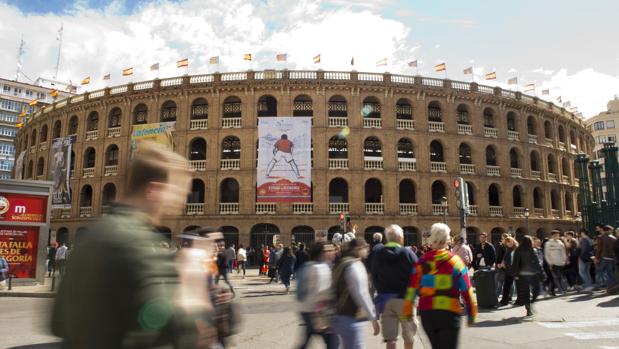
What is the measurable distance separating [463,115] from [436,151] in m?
4.18

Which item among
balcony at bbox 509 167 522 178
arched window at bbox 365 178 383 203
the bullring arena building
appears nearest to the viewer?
the bullring arena building

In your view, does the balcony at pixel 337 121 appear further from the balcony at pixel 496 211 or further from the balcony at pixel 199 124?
the balcony at pixel 496 211

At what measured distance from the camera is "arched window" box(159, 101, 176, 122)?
3353 centimetres

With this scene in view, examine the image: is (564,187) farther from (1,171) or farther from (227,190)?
(1,171)

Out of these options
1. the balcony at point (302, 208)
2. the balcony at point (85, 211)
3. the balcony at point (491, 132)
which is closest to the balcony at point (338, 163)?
the balcony at point (302, 208)

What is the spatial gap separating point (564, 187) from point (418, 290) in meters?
39.7

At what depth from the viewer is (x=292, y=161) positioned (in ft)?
95.1

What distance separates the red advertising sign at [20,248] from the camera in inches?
666

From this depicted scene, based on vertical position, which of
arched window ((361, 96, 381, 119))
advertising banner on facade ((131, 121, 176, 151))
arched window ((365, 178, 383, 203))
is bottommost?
arched window ((365, 178, 383, 203))

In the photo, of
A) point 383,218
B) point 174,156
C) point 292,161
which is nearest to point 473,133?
point 383,218

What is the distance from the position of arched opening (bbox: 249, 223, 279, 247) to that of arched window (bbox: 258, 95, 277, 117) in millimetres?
8629

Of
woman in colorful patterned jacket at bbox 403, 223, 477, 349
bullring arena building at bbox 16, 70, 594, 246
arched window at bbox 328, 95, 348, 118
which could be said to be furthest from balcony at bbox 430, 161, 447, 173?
woman in colorful patterned jacket at bbox 403, 223, 477, 349

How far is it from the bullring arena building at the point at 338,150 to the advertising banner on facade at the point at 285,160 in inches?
57.8

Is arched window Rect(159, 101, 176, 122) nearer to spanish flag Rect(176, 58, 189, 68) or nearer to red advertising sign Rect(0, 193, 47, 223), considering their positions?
spanish flag Rect(176, 58, 189, 68)
